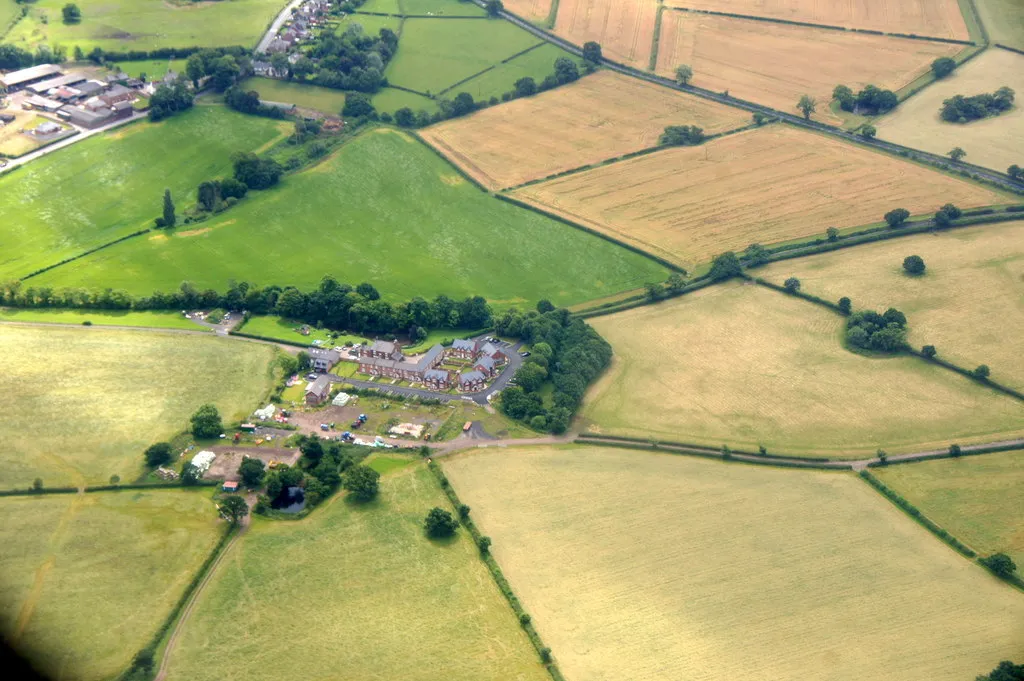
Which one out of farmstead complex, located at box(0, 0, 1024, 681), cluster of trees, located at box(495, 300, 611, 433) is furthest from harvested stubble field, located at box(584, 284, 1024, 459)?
cluster of trees, located at box(495, 300, 611, 433)

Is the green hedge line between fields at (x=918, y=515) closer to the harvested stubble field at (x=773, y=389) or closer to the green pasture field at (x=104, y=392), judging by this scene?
the harvested stubble field at (x=773, y=389)

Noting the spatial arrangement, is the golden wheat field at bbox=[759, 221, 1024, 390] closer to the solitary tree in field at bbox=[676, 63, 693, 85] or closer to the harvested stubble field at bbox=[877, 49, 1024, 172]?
the harvested stubble field at bbox=[877, 49, 1024, 172]

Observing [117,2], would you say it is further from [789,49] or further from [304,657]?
[304,657]

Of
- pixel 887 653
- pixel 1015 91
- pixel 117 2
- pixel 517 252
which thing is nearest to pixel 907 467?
pixel 887 653

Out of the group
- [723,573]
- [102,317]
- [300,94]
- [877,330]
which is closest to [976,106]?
[877,330]

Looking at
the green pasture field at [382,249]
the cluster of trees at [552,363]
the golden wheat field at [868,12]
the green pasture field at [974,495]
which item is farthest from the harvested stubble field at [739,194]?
the golden wheat field at [868,12]
